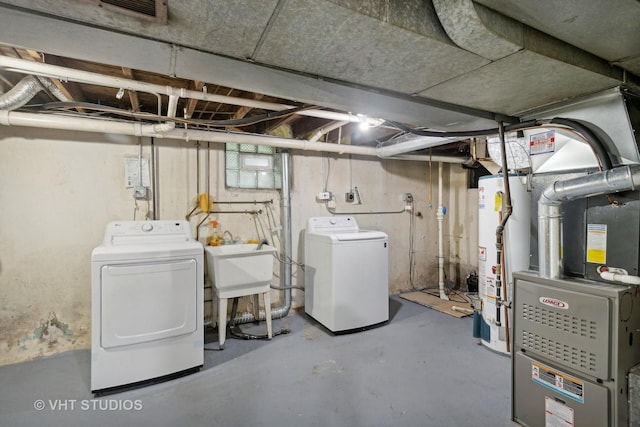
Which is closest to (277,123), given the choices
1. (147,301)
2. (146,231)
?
(146,231)

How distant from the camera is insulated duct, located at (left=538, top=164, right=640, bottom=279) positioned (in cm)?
131

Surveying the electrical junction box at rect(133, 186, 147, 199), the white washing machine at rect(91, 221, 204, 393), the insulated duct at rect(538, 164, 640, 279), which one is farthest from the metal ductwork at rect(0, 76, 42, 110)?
the insulated duct at rect(538, 164, 640, 279)

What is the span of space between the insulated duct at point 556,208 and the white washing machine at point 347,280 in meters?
1.76

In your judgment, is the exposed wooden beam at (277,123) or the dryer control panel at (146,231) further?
the exposed wooden beam at (277,123)

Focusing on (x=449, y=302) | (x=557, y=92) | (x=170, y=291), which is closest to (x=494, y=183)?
(x=557, y=92)

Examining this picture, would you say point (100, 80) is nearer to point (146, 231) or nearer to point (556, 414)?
point (146, 231)

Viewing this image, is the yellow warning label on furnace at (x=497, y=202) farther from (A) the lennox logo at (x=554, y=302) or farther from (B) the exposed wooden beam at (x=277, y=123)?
(B) the exposed wooden beam at (x=277, y=123)

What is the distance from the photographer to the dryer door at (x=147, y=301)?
210 centimetres

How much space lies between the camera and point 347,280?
3076 millimetres

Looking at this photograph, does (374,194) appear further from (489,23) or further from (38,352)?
(38,352)

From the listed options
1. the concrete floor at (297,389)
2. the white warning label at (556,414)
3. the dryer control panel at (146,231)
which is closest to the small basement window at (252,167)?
the dryer control panel at (146,231)

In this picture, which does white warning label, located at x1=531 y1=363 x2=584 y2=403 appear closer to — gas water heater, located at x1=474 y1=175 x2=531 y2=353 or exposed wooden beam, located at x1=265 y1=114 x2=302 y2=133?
gas water heater, located at x1=474 y1=175 x2=531 y2=353

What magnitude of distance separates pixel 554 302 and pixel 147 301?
2.47 metres

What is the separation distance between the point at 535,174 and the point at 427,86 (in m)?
0.88
